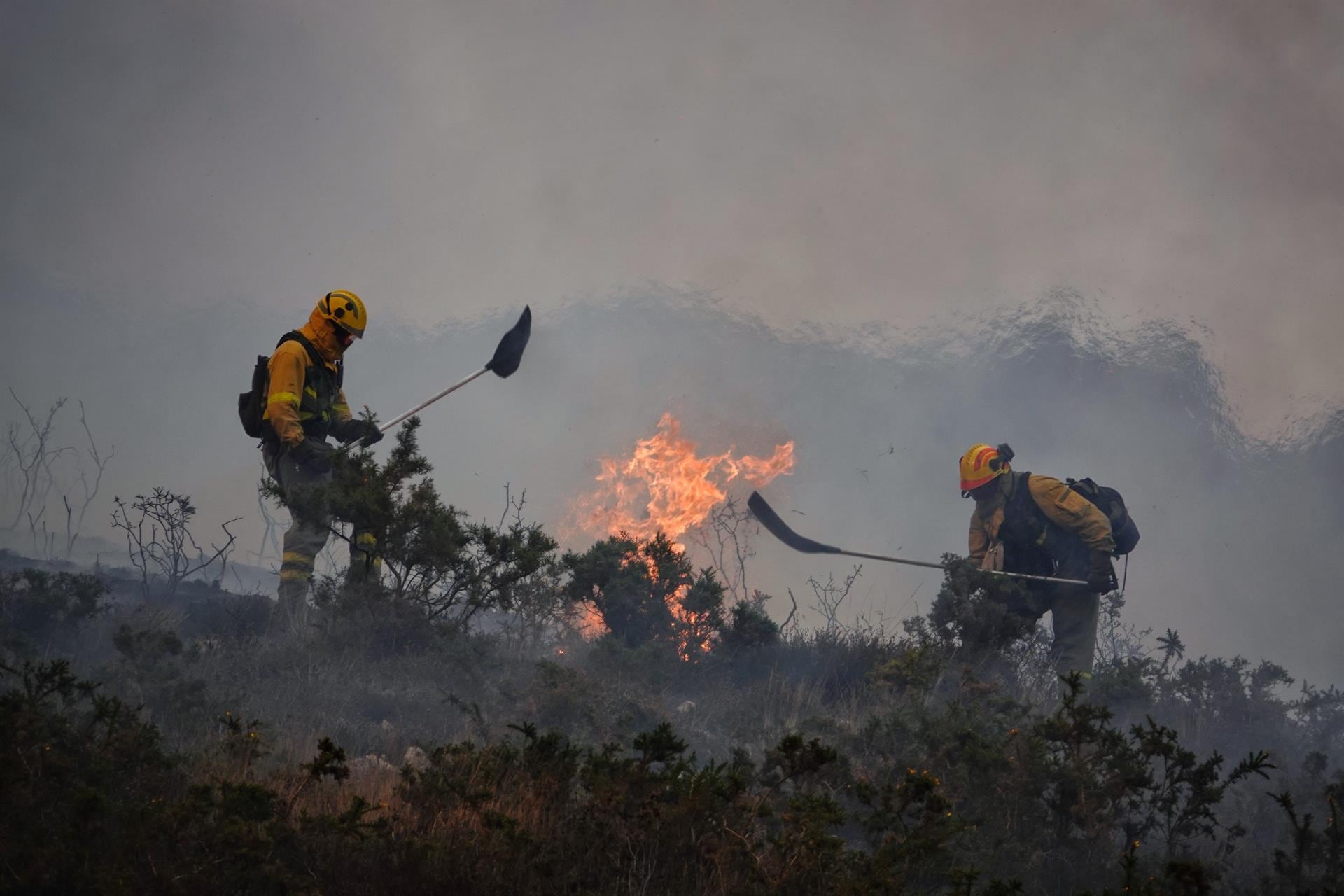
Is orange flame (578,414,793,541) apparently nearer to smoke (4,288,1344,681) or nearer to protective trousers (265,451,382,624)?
protective trousers (265,451,382,624)

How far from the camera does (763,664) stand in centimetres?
889

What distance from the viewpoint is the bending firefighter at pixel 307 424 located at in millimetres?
8281

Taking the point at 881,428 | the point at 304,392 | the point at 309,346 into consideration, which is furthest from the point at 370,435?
the point at 881,428

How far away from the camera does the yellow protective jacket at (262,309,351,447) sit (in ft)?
27.2

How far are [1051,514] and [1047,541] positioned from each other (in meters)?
0.30

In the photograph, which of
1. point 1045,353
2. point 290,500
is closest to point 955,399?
point 1045,353

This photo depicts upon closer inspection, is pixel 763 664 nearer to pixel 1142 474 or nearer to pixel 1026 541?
pixel 1026 541

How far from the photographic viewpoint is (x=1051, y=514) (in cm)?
951

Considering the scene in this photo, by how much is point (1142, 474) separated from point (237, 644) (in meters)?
40.1

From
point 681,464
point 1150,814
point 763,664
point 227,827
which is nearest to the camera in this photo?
point 227,827

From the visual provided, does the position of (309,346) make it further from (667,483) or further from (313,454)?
(667,483)

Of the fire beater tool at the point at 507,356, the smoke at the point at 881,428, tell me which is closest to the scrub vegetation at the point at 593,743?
the fire beater tool at the point at 507,356

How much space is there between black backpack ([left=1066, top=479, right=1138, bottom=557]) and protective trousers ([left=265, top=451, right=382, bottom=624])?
22.2 ft

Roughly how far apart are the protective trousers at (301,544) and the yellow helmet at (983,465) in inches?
228
